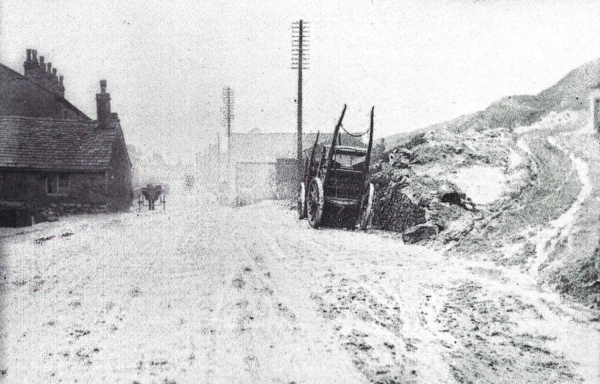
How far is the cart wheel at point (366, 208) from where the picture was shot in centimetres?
1111

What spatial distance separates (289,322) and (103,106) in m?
21.8

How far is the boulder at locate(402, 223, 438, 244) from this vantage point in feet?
28.9

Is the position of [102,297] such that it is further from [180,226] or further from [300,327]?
[180,226]

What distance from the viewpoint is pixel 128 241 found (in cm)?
988

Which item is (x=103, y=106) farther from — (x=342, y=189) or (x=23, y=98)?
(x=342, y=189)

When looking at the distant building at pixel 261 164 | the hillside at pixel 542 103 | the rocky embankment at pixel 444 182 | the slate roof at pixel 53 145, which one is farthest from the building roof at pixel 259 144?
the rocky embankment at pixel 444 182

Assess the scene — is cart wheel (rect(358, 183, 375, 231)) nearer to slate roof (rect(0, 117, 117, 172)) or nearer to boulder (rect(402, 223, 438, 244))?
boulder (rect(402, 223, 438, 244))

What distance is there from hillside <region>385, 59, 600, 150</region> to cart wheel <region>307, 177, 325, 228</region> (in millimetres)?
6828

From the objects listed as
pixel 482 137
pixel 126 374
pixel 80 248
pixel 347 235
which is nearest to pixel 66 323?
pixel 126 374

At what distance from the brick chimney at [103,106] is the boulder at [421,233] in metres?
19.8

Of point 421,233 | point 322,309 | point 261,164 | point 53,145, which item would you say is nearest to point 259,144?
point 261,164

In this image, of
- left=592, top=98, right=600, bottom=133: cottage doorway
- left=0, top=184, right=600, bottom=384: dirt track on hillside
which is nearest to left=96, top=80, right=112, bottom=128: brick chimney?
left=0, top=184, right=600, bottom=384: dirt track on hillside

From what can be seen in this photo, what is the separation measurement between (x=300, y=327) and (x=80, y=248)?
7.00m

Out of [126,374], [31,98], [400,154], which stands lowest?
[126,374]
